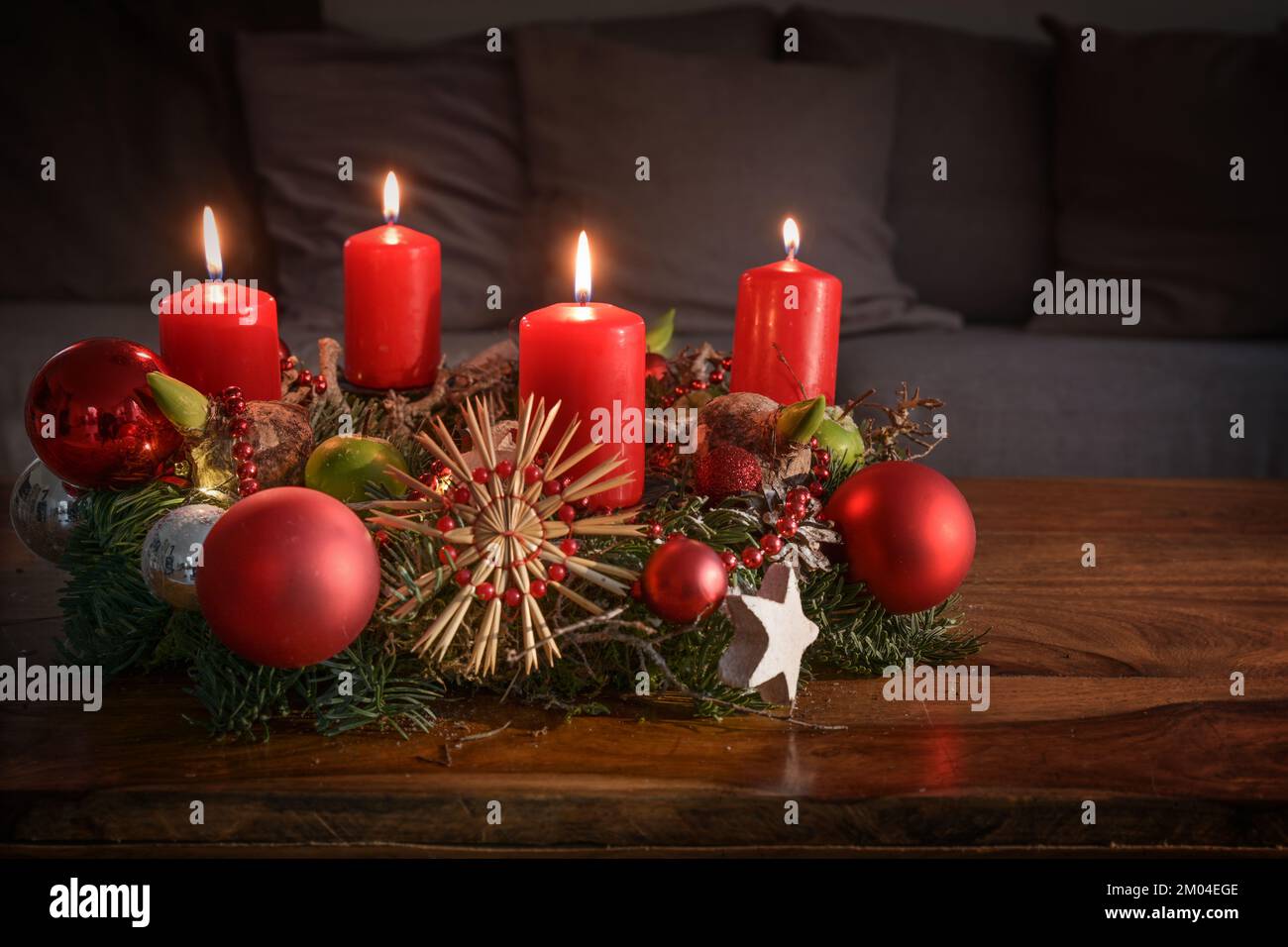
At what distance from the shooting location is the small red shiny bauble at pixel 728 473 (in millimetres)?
833

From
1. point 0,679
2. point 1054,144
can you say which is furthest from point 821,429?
point 1054,144

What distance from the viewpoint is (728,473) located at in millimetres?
834

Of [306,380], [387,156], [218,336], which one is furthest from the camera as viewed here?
[387,156]

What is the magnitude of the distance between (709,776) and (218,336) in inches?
19.5

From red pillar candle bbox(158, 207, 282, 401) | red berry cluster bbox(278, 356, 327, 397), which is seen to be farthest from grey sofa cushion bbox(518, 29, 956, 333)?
red pillar candle bbox(158, 207, 282, 401)

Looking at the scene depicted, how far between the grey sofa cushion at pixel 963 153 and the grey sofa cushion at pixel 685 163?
7.0 inches

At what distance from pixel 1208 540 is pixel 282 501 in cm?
84

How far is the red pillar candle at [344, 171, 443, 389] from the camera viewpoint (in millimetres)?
1026

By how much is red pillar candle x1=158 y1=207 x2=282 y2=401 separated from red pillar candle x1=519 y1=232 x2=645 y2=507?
0.73 ft

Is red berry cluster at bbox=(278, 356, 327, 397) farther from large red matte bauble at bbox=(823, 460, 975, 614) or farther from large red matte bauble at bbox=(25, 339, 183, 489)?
large red matte bauble at bbox=(823, 460, 975, 614)

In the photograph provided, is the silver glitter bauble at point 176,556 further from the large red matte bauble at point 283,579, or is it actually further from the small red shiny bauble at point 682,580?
the small red shiny bauble at point 682,580

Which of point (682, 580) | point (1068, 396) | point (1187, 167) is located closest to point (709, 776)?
point (682, 580)

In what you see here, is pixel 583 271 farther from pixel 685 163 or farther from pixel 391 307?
pixel 685 163

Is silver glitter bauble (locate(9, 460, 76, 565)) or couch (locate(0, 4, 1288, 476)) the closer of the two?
silver glitter bauble (locate(9, 460, 76, 565))
